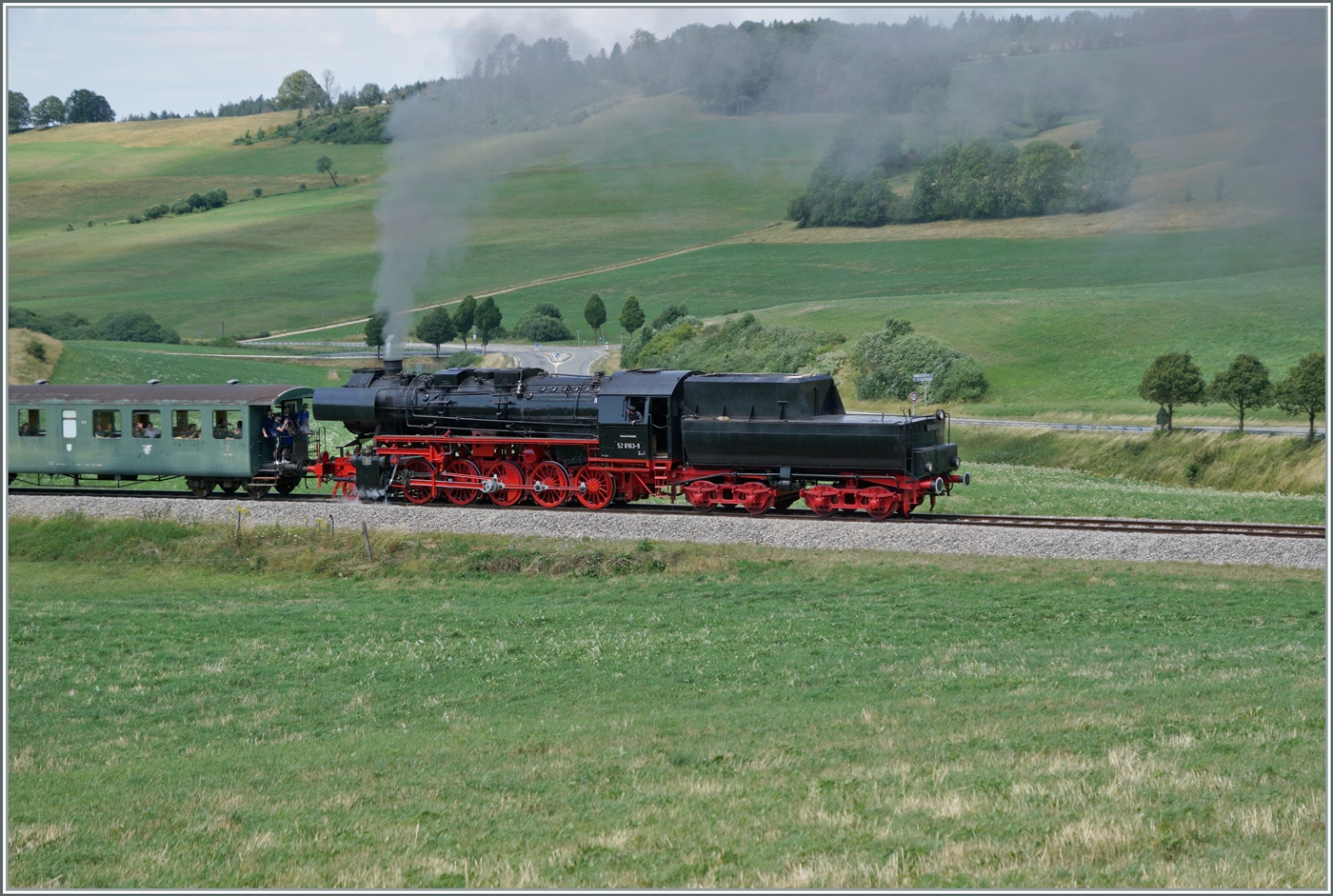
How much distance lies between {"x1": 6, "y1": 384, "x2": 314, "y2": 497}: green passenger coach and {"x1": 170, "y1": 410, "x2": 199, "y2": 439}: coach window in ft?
0.09

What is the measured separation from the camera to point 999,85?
464 feet

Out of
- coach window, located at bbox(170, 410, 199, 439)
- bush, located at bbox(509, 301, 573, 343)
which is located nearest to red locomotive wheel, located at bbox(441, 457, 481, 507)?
coach window, located at bbox(170, 410, 199, 439)

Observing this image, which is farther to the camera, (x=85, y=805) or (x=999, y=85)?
(x=999, y=85)

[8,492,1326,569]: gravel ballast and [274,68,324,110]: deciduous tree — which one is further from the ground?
[274,68,324,110]: deciduous tree

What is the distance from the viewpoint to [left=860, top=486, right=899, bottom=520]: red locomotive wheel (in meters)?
25.9

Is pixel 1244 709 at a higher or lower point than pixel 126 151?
lower

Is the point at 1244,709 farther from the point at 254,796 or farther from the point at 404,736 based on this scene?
the point at 254,796

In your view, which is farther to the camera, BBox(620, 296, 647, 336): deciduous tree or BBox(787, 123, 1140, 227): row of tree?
BBox(787, 123, 1140, 227): row of tree

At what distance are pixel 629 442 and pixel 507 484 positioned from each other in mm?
3918

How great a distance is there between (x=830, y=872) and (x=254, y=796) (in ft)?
Result: 20.0

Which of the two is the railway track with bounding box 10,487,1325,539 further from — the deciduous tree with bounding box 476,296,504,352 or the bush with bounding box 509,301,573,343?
the bush with bounding box 509,301,573,343

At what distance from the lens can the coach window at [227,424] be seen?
103 feet

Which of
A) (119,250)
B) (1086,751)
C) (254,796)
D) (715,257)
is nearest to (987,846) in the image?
(1086,751)

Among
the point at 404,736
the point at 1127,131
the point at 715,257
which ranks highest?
the point at 1127,131
